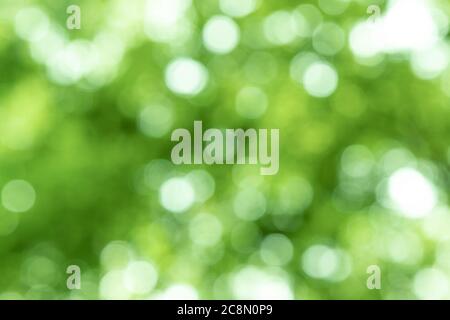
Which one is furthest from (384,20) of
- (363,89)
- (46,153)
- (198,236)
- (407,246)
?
(46,153)

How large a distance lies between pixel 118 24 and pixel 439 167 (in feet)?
2.45

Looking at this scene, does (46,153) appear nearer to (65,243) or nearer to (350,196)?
(65,243)

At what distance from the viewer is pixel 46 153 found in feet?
4.69

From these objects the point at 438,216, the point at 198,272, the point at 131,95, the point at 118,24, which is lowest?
the point at 198,272

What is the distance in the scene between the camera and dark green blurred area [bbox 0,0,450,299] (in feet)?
4.69

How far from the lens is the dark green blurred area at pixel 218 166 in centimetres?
143

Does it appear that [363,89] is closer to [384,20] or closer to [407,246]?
[384,20]

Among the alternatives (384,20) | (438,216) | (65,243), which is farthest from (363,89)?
(65,243)

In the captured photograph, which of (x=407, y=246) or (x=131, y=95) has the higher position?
(x=131, y=95)

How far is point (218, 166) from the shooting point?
4.75ft
